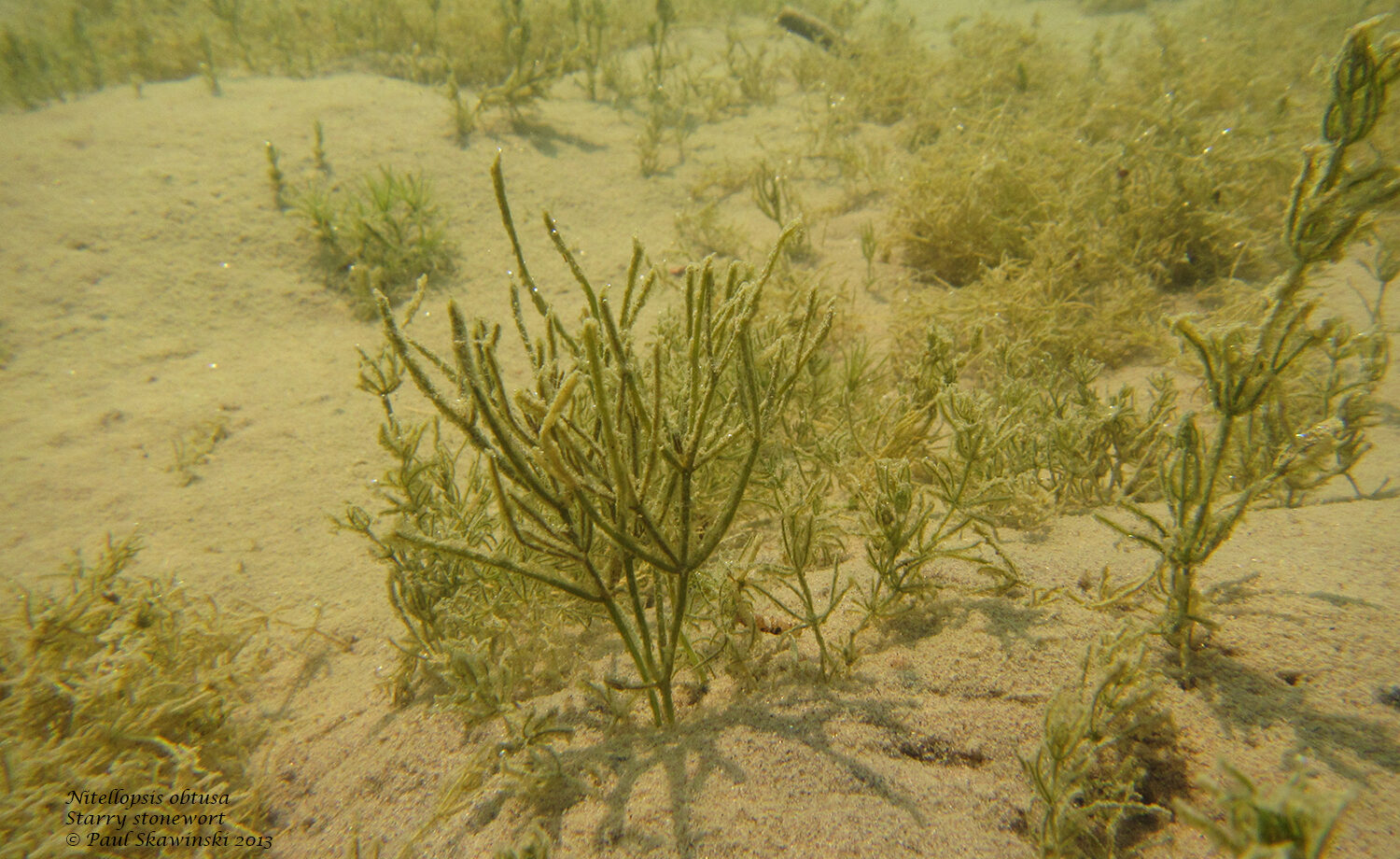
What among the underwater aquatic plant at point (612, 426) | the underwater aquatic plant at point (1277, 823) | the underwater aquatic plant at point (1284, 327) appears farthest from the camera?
the underwater aquatic plant at point (1284, 327)

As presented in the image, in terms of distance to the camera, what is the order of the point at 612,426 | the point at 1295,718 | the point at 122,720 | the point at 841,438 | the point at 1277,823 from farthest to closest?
the point at 841,438 < the point at 122,720 < the point at 1295,718 < the point at 612,426 < the point at 1277,823

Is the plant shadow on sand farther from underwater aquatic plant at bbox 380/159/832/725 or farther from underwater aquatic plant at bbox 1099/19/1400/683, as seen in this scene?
underwater aquatic plant at bbox 380/159/832/725

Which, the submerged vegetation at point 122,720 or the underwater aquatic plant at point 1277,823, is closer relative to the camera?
the underwater aquatic plant at point 1277,823

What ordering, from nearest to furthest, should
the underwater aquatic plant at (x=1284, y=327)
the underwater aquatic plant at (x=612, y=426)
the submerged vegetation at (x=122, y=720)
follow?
the underwater aquatic plant at (x=612, y=426), the underwater aquatic plant at (x=1284, y=327), the submerged vegetation at (x=122, y=720)

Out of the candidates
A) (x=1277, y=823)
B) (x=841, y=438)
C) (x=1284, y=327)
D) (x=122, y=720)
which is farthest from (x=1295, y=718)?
(x=122, y=720)

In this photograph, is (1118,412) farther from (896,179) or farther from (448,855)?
(896,179)

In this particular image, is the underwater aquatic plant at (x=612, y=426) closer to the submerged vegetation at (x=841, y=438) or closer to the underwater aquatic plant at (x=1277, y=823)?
the submerged vegetation at (x=841, y=438)

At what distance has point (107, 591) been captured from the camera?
7.66ft

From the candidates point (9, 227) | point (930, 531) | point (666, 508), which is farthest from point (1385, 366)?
point (9, 227)

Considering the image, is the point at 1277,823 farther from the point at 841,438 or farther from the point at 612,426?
the point at 841,438

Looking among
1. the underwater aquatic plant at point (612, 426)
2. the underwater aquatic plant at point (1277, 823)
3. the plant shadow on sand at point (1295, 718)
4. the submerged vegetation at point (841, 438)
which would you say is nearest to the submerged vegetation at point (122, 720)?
the submerged vegetation at point (841, 438)

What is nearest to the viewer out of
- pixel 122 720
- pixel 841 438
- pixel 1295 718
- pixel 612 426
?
pixel 612 426

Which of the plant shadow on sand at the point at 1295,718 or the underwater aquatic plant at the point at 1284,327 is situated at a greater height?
the underwater aquatic plant at the point at 1284,327

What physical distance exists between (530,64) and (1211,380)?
7.64 meters
